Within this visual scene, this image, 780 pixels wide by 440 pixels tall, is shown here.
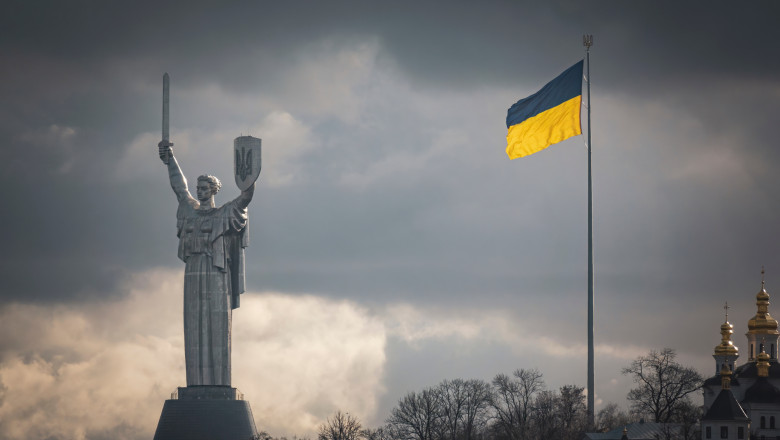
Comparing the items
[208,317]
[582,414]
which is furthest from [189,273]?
[582,414]

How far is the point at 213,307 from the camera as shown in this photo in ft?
416

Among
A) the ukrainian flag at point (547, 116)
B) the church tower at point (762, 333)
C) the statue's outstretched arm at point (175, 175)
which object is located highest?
the statue's outstretched arm at point (175, 175)

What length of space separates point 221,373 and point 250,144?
51.5 feet

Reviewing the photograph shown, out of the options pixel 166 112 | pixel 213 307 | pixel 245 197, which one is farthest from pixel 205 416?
pixel 166 112

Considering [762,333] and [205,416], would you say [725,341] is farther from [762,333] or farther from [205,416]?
[205,416]

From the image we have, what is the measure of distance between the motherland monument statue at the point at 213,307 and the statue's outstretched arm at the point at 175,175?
1.71 meters

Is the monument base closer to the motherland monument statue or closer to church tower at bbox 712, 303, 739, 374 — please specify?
the motherland monument statue

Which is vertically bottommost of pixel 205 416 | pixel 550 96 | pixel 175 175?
pixel 205 416

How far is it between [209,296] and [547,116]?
38.7m

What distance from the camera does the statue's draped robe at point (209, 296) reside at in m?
127

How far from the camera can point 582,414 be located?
6275 inches

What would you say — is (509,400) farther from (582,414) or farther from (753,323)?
(753,323)

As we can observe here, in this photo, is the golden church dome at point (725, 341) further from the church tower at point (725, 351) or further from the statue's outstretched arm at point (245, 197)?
the statue's outstretched arm at point (245, 197)

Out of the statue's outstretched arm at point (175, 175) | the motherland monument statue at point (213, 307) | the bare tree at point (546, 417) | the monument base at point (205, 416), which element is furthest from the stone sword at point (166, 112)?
the bare tree at point (546, 417)
